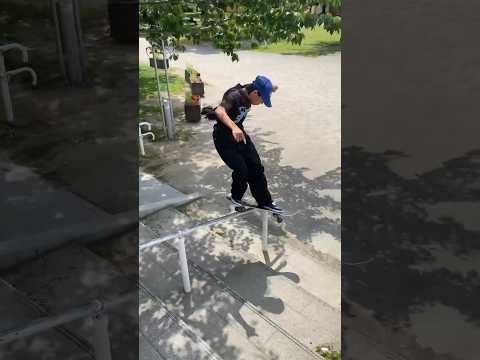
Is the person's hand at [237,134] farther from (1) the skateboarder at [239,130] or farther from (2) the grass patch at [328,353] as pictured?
(2) the grass patch at [328,353]

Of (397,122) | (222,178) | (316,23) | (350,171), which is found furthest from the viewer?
(222,178)

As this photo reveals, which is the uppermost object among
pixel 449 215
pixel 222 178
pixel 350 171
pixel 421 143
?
pixel 421 143

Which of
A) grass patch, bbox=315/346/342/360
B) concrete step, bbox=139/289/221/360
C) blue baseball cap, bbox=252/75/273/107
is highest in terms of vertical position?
blue baseball cap, bbox=252/75/273/107

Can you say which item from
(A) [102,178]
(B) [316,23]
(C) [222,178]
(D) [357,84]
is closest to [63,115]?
(A) [102,178]

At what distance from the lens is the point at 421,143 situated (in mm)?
2227

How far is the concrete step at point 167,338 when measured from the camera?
3.52 meters

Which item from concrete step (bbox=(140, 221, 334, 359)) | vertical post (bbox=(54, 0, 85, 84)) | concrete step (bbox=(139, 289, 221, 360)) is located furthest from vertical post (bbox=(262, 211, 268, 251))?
vertical post (bbox=(54, 0, 85, 84))

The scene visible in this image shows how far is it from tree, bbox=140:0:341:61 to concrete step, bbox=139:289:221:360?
2643 mm

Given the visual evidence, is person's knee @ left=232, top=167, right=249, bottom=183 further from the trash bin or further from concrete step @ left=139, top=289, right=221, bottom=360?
the trash bin

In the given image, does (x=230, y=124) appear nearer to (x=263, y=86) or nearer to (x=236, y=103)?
(x=236, y=103)

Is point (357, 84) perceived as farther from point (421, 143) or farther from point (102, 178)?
point (102, 178)

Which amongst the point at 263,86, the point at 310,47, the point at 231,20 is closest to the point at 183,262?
the point at 263,86

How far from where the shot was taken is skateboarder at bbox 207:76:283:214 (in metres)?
4.32

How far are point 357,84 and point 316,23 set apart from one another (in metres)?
3.02
